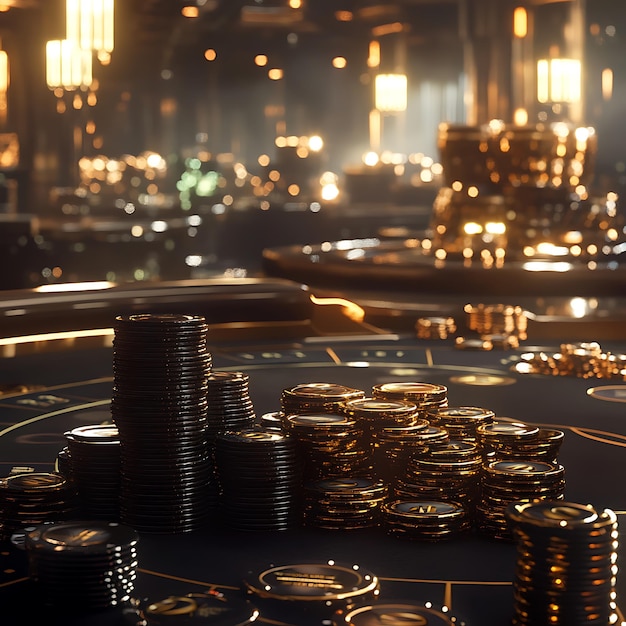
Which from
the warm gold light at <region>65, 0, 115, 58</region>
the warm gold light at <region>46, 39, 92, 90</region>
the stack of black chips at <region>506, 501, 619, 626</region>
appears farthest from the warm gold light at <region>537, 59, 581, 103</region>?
the stack of black chips at <region>506, 501, 619, 626</region>

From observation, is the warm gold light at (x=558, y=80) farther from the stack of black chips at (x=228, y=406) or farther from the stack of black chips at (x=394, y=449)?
the stack of black chips at (x=394, y=449)

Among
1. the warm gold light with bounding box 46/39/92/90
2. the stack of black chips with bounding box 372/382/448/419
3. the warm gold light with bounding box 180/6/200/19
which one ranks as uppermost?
the warm gold light with bounding box 180/6/200/19

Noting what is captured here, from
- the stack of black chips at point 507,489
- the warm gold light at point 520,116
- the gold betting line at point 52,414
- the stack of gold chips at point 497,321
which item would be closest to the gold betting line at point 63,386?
the gold betting line at point 52,414

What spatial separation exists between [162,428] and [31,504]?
0.99 ft

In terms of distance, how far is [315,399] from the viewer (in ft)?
10.1

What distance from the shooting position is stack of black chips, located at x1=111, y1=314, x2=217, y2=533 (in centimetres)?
259

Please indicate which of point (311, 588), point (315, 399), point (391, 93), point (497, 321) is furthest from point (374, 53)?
point (311, 588)

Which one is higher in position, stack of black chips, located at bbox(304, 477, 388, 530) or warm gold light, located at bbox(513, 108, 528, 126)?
warm gold light, located at bbox(513, 108, 528, 126)

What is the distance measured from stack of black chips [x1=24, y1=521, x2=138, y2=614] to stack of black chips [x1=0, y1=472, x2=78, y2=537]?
1.28 ft

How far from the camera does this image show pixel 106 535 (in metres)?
2.19

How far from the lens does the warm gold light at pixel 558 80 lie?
14914 mm

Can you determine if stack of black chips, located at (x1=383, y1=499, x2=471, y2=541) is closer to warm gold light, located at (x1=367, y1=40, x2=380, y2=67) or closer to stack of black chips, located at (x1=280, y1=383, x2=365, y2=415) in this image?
stack of black chips, located at (x1=280, y1=383, x2=365, y2=415)

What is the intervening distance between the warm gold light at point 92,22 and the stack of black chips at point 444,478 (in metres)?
8.88

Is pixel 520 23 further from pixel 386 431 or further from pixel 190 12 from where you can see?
pixel 386 431
